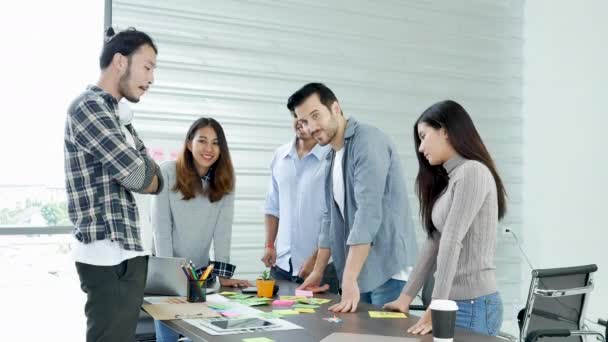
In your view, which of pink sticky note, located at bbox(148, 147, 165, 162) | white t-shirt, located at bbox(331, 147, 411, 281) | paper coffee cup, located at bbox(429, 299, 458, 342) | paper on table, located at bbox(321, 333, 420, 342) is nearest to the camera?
paper coffee cup, located at bbox(429, 299, 458, 342)

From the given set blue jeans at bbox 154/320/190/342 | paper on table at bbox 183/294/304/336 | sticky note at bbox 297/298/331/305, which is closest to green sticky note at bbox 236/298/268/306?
paper on table at bbox 183/294/304/336

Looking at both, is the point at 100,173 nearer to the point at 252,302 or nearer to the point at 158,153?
the point at 252,302

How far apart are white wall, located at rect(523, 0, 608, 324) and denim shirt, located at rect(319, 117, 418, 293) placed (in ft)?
9.07

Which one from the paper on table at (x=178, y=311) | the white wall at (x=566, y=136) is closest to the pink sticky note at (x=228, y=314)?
the paper on table at (x=178, y=311)

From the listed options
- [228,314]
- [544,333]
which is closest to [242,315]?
[228,314]

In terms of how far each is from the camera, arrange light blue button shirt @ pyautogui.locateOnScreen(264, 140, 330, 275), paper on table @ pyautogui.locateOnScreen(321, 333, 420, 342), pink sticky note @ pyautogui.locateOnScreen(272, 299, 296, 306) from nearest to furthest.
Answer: paper on table @ pyautogui.locateOnScreen(321, 333, 420, 342) < pink sticky note @ pyautogui.locateOnScreen(272, 299, 296, 306) < light blue button shirt @ pyautogui.locateOnScreen(264, 140, 330, 275)

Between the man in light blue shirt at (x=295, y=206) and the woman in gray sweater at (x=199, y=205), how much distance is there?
1.43 ft

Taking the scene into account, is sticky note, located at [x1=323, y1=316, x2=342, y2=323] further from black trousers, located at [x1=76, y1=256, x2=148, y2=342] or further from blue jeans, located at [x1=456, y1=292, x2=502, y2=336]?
black trousers, located at [x1=76, y1=256, x2=148, y2=342]

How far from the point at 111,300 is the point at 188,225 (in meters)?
1.02

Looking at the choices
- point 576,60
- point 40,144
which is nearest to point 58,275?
point 40,144

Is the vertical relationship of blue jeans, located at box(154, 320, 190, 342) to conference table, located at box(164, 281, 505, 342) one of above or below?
below

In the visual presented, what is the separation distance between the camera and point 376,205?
→ 8.11 ft

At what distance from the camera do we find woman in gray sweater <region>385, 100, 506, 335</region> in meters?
2.04

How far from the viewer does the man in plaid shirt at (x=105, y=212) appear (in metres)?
1.92
